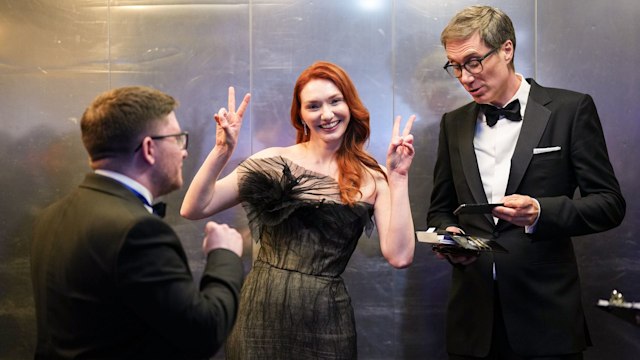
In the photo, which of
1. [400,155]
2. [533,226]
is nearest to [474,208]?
[533,226]

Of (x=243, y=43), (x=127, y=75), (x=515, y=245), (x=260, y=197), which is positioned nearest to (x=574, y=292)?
(x=515, y=245)

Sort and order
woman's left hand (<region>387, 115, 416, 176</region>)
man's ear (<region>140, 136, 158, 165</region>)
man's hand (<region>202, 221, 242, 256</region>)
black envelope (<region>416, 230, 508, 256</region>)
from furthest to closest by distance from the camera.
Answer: woman's left hand (<region>387, 115, 416, 176</region>)
black envelope (<region>416, 230, 508, 256</region>)
man's hand (<region>202, 221, 242, 256</region>)
man's ear (<region>140, 136, 158, 165</region>)

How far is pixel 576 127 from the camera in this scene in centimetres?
284

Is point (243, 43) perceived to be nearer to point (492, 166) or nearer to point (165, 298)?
point (492, 166)

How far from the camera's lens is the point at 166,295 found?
1.79 meters

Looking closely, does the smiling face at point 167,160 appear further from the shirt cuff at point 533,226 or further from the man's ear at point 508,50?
the man's ear at point 508,50

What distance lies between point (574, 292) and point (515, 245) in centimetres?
29

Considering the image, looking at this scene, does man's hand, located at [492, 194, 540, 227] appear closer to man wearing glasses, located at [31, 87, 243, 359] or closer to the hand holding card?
the hand holding card

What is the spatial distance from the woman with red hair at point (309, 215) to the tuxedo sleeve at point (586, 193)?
1.91 ft

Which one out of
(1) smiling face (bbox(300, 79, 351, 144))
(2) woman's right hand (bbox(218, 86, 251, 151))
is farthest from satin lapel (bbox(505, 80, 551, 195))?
(2) woman's right hand (bbox(218, 86, 251, 151))

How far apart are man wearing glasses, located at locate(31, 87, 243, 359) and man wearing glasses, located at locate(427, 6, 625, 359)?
4.10ft

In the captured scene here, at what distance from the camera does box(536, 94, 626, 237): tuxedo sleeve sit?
2717 mm

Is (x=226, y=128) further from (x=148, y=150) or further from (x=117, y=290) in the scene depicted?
(x=117, y=290)

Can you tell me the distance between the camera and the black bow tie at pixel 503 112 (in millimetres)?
2963
